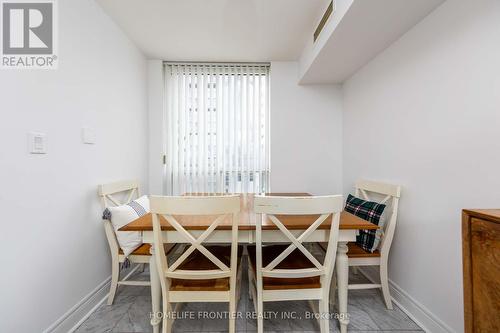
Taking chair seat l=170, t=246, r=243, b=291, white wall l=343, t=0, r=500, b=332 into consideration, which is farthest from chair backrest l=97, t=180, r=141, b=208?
white wall l=343, t=0, r=500, b=332

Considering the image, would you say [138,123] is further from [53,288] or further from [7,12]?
[53,288]

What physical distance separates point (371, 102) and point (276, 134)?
3.68 feet

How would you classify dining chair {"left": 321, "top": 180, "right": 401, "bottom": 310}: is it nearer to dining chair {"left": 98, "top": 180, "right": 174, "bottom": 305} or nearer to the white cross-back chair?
the white cross-back chair

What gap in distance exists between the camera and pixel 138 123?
253 centimetres

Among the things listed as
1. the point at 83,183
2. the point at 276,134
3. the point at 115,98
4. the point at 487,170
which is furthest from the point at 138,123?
the point at 487,170

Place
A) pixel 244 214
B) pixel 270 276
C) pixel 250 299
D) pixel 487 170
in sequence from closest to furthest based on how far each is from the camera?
1. pixel 487 170
2. pixel 270 276
3. pixel 244 214
4. pixel 250 299

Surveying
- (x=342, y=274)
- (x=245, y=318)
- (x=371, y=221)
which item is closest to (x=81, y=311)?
(x=245, y=318)

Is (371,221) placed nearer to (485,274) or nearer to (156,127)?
(485,274)

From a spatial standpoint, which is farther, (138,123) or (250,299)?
(138,123)

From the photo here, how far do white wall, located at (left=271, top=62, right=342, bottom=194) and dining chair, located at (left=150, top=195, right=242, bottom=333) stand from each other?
166cm

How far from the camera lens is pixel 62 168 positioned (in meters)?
1.44

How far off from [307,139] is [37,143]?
101 inches

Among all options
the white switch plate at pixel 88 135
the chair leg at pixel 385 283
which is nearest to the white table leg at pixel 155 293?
the white switch plate at pixel 88 135

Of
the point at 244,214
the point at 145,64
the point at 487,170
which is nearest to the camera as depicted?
the point at 487,170
